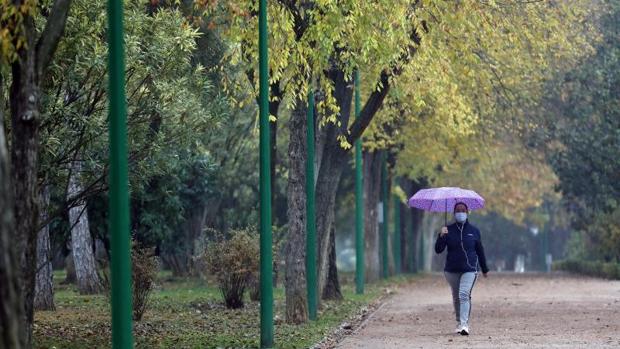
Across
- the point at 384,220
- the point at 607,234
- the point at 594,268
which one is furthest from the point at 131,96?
the point at 594,268

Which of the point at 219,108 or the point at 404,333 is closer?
the point at 404,333

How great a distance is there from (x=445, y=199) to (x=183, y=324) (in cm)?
466

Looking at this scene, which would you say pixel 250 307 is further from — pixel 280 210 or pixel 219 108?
pixel 280 210

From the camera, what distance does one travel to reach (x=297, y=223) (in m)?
23.1

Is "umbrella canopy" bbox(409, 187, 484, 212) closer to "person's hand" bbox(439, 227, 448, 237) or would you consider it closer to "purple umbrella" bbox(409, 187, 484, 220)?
"purple umbrella" bbox(409, 187, 484, 220)

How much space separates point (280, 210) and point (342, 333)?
35.3 metres

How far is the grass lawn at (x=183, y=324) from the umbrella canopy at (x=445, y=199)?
245 centimetres

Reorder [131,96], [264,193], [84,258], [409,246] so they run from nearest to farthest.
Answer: [264,193]
[131,96]
[84,258]
[409,246]

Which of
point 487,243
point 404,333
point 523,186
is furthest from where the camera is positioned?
point 487,243

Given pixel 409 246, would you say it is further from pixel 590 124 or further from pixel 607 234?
pixel 590 124

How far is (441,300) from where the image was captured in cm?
3244

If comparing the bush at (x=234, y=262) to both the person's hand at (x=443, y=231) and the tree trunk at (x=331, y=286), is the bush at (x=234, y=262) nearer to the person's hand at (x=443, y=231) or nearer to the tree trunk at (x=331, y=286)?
the tree trunk at (x=331, y=286)

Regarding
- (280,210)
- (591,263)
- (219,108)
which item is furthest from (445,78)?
(280,210)

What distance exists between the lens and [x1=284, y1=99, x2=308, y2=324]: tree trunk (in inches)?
901
